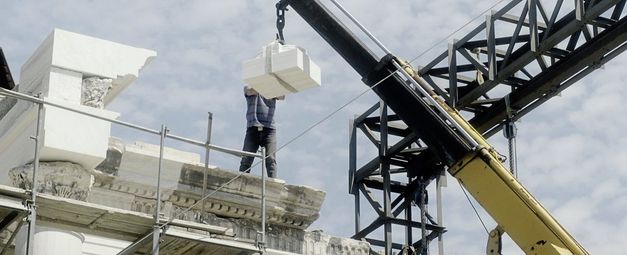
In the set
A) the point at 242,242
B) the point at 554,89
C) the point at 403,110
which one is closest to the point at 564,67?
the point at 554,89

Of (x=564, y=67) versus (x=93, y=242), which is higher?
(x=564, y=67)

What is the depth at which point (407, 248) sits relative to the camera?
2197 centimetres

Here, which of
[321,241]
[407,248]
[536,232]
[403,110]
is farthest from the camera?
[407,248]

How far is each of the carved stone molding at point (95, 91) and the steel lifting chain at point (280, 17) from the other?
12.2 ft

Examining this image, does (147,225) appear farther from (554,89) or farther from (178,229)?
(554,89)

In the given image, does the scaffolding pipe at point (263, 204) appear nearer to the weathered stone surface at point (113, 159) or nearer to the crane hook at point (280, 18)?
the weathered stone surface at point (113, 159)

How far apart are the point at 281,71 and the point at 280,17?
3379mm

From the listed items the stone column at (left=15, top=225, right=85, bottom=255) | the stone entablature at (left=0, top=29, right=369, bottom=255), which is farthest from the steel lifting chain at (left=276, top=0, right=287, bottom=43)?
the stone column at (left=15, top=225, right=85, bottom=255)

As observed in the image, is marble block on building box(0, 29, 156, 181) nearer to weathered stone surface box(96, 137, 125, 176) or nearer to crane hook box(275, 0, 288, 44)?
weathered stone surface box(96, 137, 125, 176)

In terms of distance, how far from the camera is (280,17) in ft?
65.7

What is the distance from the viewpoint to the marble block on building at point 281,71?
16.7 m

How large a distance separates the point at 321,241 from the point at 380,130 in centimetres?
780

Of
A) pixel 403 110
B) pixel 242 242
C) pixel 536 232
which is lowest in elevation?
pixel 242 242

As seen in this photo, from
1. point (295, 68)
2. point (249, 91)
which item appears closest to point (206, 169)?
point (295, 68)
